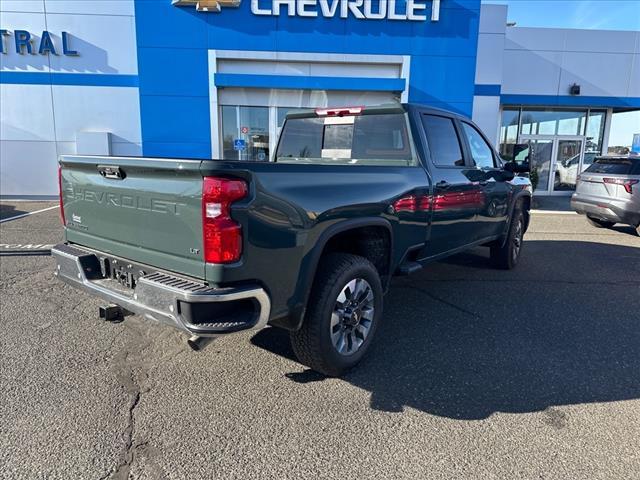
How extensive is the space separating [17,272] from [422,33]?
42.6 feet

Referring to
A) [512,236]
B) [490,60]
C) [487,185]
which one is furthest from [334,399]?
[490,60]

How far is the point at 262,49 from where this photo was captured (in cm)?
1417

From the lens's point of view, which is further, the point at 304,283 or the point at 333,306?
the point at 333,306

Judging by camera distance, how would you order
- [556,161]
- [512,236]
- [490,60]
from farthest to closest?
[556,161]
[490,60]
[512,236]

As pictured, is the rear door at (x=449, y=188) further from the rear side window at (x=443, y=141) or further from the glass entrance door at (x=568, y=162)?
the glass entrance door at (x=568, y=162)

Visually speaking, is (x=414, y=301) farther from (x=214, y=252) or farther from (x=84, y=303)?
(x=84, y=303)

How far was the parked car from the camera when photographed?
9.14m

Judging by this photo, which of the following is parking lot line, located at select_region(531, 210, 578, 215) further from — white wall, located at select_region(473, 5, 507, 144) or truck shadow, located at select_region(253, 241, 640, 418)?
truck shadow, located at select_region(253, 241, 640, 418)

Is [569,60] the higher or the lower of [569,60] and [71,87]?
the higher

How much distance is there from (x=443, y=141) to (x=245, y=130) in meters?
11.4

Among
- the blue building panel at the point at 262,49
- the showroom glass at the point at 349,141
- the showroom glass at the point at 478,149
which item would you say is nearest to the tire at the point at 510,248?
the showroom glass at the point at 478,149

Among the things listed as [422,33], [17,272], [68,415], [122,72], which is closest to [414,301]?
[68,415]

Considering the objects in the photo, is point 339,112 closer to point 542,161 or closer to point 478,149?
point 478,149

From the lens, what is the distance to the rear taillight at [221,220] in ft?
8.11
